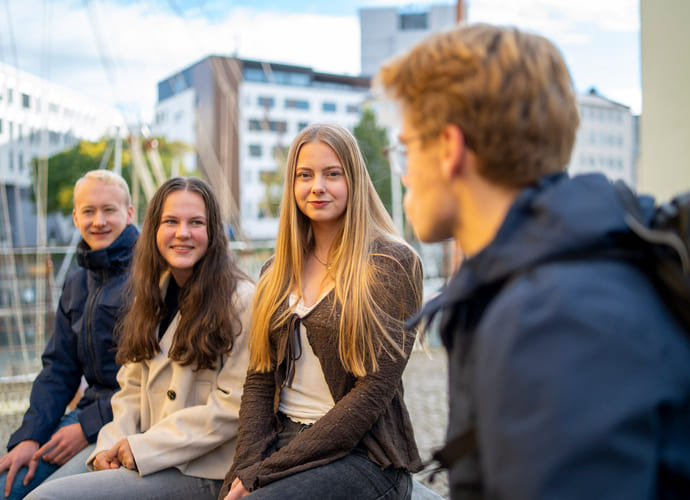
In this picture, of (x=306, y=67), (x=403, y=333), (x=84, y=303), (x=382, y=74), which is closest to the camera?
(x=382, y=74)

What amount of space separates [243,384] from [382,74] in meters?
1.69

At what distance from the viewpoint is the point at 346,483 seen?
6.56 feet

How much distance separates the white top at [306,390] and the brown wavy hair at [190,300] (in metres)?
0.40

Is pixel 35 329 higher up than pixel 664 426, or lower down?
lower down

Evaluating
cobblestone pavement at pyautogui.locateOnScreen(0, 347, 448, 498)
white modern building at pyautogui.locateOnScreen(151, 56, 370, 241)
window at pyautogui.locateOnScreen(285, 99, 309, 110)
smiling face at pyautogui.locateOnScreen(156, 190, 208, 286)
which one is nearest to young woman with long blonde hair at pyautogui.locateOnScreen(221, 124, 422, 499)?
smiling face at pyautogui.locateOnScreen(156, 190, 208, 286)

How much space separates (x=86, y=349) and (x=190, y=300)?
29.4 inches

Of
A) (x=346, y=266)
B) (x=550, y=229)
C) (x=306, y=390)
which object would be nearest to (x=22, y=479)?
(x=306, y=390)

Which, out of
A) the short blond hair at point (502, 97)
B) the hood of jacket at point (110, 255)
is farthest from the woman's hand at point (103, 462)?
the short blond hair at point (502, 97)

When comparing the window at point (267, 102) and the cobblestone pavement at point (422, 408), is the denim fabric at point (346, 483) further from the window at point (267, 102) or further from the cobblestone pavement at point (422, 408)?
the window at point (267, 102)

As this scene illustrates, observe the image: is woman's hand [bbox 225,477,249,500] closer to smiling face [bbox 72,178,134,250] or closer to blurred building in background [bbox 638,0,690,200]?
smiling face [bbox 72,178,134,250]

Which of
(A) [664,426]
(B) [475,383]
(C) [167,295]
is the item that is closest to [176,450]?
(C) [167,295]

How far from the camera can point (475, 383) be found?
967mm

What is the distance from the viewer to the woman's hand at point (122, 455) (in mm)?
2391

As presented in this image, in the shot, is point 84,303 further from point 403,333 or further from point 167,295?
point 403,333
